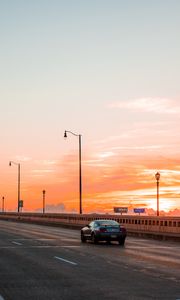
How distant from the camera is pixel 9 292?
12859 millimetres

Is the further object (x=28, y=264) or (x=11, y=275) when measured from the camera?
(x=28, y=264)

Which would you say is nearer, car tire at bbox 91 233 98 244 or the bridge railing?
car tire at bbox 91 233 98 244

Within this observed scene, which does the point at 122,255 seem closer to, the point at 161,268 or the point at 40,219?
the point at 161,268

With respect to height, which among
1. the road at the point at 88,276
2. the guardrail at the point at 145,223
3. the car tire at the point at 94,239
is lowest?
the road at the point at 88,276

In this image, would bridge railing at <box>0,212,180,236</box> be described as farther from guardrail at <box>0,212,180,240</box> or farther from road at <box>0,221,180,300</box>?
road at <box>0,221,180,300</box>

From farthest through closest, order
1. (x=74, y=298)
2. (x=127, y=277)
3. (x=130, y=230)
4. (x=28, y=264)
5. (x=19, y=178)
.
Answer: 1. (x=19, y=178)
2. (x=130, y=230)
3. (x=28, y=264)
4. (x=127, y=277)
5. (x=74, y=298)

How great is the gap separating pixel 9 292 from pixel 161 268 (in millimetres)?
6928

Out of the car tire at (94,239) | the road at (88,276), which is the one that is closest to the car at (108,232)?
the car tire at (94,239)

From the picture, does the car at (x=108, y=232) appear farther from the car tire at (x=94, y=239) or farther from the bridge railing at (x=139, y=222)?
the bridge railing at (x=139, y=222)

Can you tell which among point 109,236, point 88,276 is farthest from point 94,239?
point 88,276

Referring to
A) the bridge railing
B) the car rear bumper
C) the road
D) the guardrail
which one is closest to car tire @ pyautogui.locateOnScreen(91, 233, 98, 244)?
the car rear bumper

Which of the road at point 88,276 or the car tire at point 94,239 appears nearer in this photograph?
the road at point 88,276

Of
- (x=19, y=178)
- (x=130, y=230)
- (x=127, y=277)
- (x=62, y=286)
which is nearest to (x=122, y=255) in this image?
(x=127, y=277)

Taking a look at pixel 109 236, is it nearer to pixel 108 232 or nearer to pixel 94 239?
pixel 108 232
